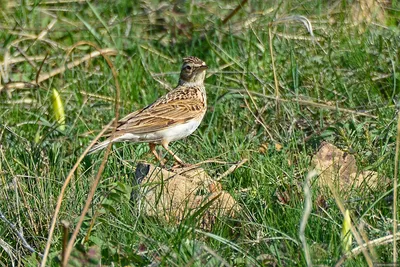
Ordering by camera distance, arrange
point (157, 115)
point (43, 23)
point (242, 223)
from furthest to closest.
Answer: point (43, 23) < point (157, 115) < point (242, 223)

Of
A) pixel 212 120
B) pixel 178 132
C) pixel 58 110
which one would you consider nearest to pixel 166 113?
pixel 178 132

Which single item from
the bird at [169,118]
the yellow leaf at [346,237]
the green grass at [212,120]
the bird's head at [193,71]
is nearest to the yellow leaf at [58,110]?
the green grass at [212,120]

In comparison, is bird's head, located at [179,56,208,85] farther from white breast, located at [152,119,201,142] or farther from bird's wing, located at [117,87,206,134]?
white breast, located at [152,119,201,142]

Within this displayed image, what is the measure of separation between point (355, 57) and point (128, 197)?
10.4 ft

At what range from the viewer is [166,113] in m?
6.71

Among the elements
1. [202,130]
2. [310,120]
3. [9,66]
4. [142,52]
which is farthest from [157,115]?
[9,66]

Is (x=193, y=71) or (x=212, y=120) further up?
(x=193, y=71)

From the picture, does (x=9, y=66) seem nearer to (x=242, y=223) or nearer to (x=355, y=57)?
(x=355, y=57)

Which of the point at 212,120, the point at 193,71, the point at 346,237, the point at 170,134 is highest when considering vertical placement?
the point at 346,237

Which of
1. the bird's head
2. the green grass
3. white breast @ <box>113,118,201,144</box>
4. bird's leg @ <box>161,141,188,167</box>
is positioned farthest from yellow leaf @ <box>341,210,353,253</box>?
the bird's head

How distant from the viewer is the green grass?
14.7 ft

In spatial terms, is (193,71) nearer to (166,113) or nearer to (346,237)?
(166,113)

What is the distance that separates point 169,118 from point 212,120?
454mm

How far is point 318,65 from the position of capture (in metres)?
7.33
